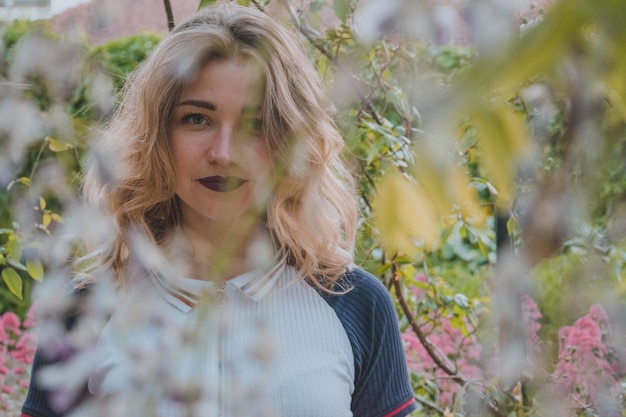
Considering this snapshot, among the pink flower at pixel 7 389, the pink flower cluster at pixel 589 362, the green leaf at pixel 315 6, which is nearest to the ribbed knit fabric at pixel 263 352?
the pink flower cluster at pixel 589 362

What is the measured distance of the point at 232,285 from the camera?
1.40 meters

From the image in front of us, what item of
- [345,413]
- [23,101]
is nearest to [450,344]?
[345,413]

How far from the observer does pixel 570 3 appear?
0.26 m

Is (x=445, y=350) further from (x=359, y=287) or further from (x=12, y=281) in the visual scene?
(x=12, y=281)

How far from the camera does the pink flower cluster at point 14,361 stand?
2389mm

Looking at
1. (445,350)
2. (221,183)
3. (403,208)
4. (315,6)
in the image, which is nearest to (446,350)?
(445,350)

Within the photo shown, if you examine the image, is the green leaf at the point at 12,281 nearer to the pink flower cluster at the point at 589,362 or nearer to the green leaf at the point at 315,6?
the green leaf at the point at 315,6

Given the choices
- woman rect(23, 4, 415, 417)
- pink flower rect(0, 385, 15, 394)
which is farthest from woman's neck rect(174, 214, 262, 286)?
pink flower rect(0, 385, 15, 394)

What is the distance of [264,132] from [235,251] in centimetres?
17

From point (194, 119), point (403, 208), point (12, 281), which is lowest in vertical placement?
point (12, 281)

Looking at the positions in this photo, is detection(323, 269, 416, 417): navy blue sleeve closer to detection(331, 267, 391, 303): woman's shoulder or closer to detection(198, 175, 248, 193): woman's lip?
detection(331, 267, 391, 303): woman's shoulder

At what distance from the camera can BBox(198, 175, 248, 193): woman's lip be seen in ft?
3.53

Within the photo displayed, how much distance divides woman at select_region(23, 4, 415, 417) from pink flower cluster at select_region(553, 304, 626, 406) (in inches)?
14.6

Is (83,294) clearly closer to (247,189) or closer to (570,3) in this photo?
(247,189)
